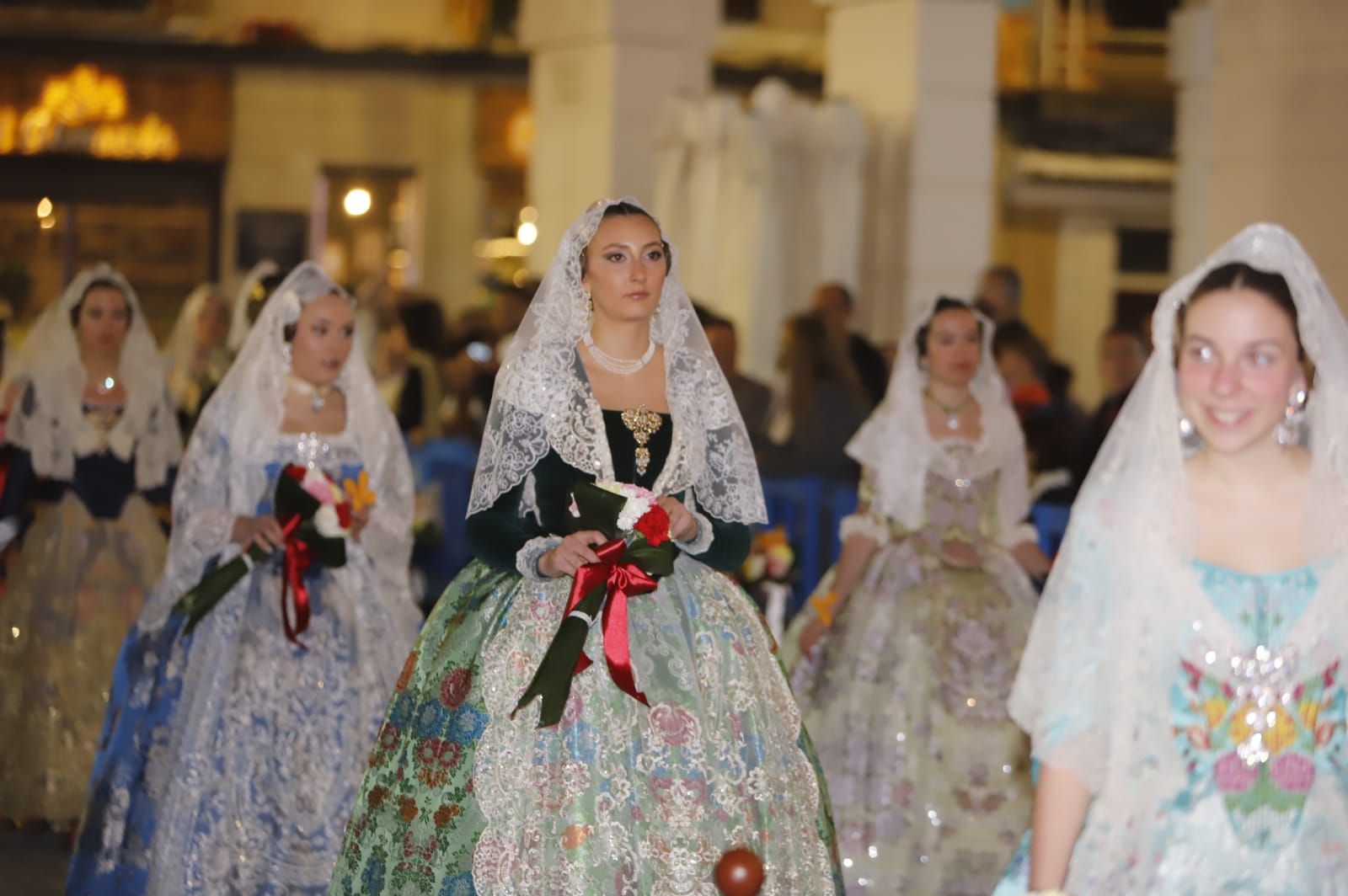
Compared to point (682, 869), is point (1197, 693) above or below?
above

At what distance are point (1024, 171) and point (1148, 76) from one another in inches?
82.8

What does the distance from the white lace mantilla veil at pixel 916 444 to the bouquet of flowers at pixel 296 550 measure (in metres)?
2.02

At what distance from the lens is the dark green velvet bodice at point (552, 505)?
5.75 m

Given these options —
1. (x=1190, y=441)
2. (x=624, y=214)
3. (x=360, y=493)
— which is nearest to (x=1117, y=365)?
(x=360, y=493)

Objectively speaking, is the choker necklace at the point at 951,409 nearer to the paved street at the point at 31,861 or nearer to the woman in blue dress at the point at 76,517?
the woman in blue dress at the point at 76,517

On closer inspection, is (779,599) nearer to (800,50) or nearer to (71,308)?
(71,308)

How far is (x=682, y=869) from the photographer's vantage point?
17.3 feet

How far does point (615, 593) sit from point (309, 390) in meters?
2.49

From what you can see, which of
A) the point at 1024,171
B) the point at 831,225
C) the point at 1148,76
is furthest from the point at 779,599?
the point at 1148,76

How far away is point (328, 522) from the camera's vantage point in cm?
733

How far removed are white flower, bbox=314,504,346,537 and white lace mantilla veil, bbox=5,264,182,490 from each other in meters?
1.89

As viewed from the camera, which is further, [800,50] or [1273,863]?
[800,50]
